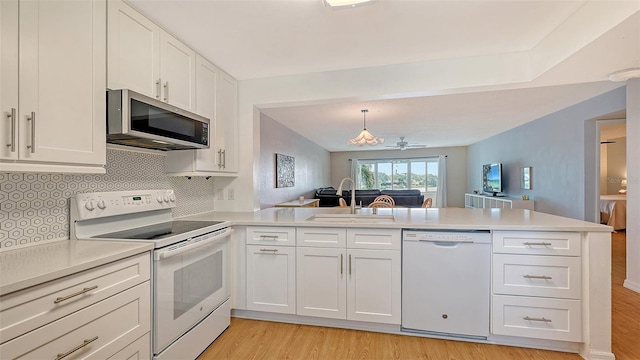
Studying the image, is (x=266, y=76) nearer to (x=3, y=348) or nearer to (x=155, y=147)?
(x=155, y=147)

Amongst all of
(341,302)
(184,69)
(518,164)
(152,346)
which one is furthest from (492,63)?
(518,164)

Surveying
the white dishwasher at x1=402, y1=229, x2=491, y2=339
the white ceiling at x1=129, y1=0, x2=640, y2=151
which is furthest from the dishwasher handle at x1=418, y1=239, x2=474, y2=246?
the white ceiling at x1=129, y1=0, x2=640, y2=151

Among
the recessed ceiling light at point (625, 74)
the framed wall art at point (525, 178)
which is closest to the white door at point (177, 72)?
the recessed ceiling light at point (625, 74)

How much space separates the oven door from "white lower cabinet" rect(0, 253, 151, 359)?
0.07m

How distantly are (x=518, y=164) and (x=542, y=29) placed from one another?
4.66 metres

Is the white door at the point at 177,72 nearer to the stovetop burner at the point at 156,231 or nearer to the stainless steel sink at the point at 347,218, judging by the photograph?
the stovetop burner at the point at 156,231

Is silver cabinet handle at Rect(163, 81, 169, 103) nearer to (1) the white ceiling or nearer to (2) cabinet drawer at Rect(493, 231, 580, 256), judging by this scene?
(1) the white ceiling

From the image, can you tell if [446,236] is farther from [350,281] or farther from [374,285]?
[350,281]

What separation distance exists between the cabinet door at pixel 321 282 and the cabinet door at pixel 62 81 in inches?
57.9

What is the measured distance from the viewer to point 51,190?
1.50 m

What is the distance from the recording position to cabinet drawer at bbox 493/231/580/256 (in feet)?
6.00

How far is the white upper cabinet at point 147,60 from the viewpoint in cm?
157

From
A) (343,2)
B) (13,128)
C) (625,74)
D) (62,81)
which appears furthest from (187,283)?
(625,74)

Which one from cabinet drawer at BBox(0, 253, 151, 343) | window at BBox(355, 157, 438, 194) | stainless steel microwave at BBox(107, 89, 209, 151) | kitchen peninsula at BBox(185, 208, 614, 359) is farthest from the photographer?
window at BBox(355, 157, 438, 194)
